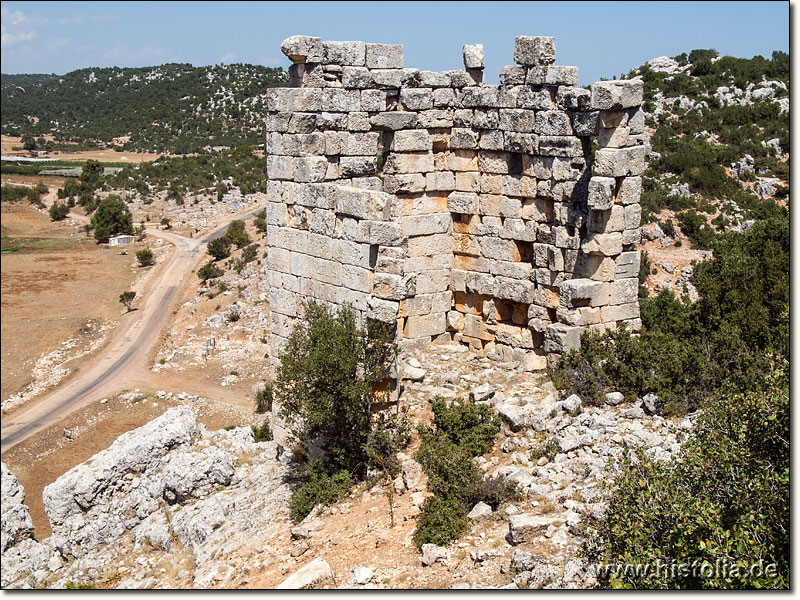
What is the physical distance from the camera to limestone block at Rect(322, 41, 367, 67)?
13.1 m

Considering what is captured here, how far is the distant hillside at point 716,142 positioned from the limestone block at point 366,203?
551 inches

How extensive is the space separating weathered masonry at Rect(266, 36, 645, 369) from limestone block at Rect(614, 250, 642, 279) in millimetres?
25

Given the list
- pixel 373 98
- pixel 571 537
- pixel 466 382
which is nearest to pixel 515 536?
pixel 571 537

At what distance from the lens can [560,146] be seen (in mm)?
13188

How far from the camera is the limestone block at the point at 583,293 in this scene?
13.0 meters

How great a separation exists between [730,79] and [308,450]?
82.7 feet

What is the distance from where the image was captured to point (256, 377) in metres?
24.4

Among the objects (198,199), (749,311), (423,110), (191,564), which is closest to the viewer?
(191,564)

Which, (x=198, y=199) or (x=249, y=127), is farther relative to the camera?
(x=249, y=127)

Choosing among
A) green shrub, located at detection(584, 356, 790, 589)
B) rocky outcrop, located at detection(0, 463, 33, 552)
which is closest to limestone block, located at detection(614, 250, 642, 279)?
green shrub, located at detection(584, 356, 790, 589)

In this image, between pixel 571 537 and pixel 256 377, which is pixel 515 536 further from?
pixel 256 377

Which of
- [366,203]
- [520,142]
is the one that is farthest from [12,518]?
[520,142]

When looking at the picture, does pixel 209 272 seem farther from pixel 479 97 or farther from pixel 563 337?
pixel 563 337

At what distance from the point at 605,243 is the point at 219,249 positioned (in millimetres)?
28342
